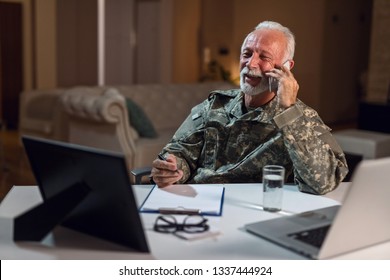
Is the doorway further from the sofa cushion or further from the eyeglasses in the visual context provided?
the eyeglasses

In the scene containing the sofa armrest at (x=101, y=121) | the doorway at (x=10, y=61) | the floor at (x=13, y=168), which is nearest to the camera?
the sofa armrest at (x=101, y=121)

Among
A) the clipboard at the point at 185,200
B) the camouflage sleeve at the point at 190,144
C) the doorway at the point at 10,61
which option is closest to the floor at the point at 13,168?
the doorway at the point at 10,61

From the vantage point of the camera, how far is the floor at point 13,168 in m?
4.37

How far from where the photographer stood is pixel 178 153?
191cm

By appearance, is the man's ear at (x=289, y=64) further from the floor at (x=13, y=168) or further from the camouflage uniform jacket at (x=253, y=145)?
the floor at (x=13, y=168)

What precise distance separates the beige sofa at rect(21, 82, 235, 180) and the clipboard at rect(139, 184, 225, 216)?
2635mm

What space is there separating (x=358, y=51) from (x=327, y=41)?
1.02 meters

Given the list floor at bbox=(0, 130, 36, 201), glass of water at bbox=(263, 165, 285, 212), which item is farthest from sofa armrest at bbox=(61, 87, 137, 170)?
glass of water at bbox=(263, 165, 285, 212)

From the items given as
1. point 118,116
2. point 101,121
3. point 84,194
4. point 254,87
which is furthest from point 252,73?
point 101,121

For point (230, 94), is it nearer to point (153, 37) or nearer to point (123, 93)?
point (123, 93)

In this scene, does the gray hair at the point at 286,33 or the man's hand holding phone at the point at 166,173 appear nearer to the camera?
the man's hand holding phone at the point at 166,173

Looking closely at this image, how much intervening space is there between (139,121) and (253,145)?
2.70 metres

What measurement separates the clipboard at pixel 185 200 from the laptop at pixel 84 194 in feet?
0.67
